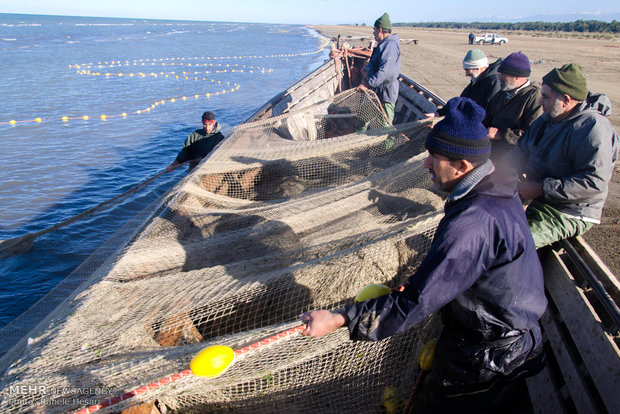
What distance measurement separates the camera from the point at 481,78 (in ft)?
16.3

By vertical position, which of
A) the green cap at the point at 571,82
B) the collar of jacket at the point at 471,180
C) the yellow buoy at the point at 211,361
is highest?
the green cap at the point at 571,82

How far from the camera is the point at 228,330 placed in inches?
106

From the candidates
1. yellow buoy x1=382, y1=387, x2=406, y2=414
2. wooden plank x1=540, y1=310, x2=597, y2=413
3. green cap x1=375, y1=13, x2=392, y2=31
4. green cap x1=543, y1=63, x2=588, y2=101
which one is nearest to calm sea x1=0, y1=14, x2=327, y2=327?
green cap x1=375, y1=13, x2=392, y2=31

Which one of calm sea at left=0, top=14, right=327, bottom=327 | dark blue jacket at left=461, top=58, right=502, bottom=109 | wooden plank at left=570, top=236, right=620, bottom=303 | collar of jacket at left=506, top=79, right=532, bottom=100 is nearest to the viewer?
wooden plank at left=570, top=236, right=620, bottom=303

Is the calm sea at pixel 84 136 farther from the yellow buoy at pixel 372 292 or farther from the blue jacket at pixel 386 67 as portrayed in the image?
the yellow buoy at pixel 372 292

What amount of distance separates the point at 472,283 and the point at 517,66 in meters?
3.43

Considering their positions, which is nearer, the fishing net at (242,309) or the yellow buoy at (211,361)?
the yellow buoy at (211,361)

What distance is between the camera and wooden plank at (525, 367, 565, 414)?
224 centimetres

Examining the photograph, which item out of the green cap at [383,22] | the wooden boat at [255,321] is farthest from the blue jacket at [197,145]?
the green cap at [383,22]

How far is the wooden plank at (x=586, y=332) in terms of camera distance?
1.93m

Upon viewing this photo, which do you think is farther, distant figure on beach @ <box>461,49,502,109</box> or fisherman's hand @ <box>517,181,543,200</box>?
distant figure on beach @ <box>461,49,502,109</box>

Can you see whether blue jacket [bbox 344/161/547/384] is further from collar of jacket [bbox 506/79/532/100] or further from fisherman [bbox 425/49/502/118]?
fisherman [bbox 425/49/502/118]

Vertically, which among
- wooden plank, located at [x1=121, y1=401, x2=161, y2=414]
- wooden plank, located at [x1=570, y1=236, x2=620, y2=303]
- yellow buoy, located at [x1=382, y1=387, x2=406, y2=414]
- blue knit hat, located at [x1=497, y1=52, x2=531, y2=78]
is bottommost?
yellow buoy, located at [x1=382, y1=387, x2=406, y2=414]

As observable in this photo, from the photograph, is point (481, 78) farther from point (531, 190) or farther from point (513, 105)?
point (531, 190)
